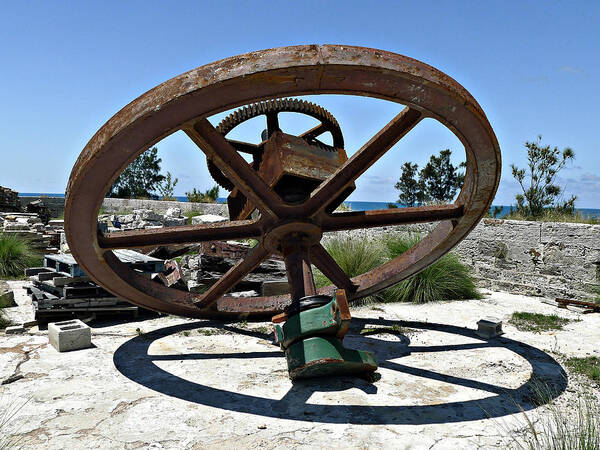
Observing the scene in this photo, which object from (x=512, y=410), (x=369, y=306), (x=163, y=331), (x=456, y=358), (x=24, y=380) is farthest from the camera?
(x=369, y=306)

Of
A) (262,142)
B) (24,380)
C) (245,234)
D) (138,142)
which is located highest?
(262,142)

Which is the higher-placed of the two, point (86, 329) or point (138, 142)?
point (138, 142)

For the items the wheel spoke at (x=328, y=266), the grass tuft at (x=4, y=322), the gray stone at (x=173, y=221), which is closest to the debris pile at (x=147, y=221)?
the gray stone at (x=173, y=221)

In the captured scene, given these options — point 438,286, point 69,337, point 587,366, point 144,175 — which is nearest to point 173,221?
point 438,286

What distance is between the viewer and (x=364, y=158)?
280 centimetres

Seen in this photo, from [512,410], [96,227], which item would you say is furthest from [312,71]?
[512,410]

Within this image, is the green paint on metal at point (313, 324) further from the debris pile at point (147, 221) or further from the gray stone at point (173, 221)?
the gray stone at point (173, 221)

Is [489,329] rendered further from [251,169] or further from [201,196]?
[201,196]

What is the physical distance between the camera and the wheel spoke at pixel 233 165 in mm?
2475

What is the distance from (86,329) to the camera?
361 centimetres

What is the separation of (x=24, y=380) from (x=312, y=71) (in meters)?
2.57

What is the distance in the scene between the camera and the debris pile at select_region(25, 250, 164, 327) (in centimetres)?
430

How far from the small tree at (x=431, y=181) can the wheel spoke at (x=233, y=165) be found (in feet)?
56.3

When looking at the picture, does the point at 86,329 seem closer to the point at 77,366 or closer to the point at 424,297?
the point at 77,366
